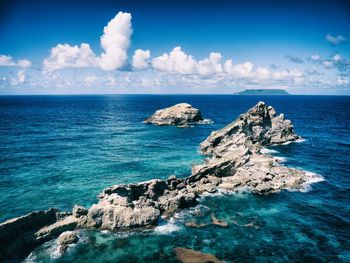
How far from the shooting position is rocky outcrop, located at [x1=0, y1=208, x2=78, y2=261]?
3216 centimetres

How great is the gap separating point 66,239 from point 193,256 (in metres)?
15.2

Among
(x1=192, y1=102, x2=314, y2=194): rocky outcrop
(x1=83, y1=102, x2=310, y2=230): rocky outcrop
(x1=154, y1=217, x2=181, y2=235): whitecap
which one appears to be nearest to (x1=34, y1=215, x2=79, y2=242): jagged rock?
(x1=83, y1=102, x2=310, y2=230): rocky outcrop

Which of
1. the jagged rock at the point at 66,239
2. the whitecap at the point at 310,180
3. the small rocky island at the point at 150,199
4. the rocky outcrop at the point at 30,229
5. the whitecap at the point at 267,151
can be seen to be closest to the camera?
the rocky outcrop at the point at 30,229

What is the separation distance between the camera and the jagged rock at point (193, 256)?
101 ft

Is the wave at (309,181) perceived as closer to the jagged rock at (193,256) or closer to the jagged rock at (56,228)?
the jagged rock at (193,256)

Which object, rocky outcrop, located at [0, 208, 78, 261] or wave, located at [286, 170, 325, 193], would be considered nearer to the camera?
rocky outcrop, located at [0, 208, 78, 261]

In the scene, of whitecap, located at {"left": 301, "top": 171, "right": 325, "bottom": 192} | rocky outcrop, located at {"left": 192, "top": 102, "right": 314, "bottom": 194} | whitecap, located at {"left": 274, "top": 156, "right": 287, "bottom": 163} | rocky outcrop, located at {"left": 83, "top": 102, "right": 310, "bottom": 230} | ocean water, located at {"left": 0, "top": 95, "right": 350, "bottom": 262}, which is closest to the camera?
ocean water, located at {"left": 0, "top": 95, "right": 350, "bottom": 262}

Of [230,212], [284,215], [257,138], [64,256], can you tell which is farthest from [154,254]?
[257,138]

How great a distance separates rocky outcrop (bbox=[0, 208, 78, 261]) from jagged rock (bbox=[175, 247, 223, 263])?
1470 cm

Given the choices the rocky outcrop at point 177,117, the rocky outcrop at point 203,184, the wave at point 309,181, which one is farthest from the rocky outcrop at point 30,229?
the rocky outcrop at point 177,117

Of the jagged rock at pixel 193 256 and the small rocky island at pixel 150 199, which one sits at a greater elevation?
the small rocky island at pixel 150 199

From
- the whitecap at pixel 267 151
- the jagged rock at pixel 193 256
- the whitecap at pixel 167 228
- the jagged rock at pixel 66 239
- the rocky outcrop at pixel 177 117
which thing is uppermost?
the rocky outcrop at pixel 177 117

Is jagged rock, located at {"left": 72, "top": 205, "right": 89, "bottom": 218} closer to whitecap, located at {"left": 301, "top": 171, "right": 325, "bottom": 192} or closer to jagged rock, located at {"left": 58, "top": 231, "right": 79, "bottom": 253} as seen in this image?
jagged rock, located at {"left": 58, "top": 231, "right": 79, "bottom": 253}

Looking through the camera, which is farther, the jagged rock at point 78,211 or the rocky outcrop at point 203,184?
the jagged rock at point 78,211
